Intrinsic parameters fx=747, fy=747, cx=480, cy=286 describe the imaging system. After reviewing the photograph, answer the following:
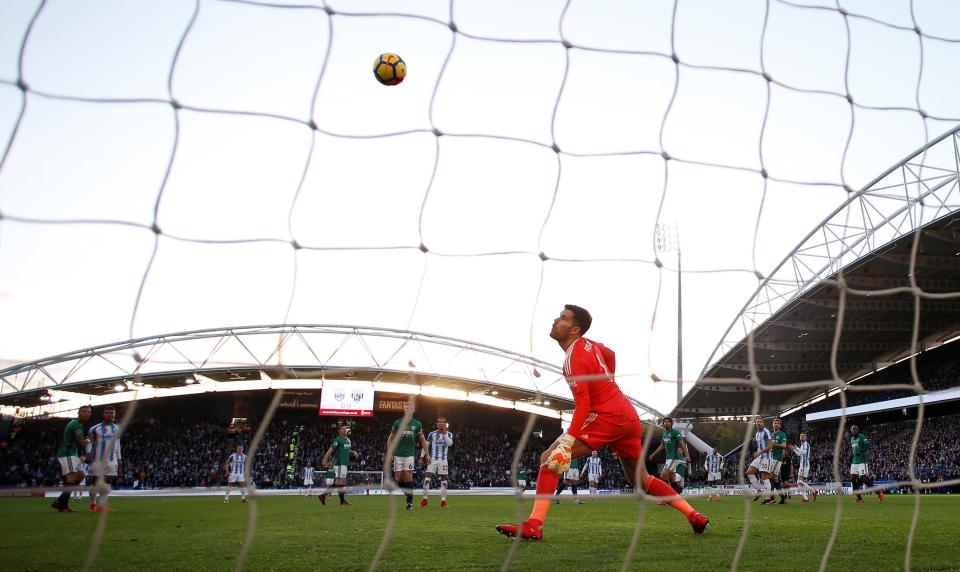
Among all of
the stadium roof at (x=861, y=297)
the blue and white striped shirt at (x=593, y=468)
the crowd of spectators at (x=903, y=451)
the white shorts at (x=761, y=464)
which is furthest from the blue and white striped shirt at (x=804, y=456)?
the crowd of spectators at (x=903, y=451)

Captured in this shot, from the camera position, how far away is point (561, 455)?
463 cm

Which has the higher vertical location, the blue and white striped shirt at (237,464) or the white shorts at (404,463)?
the white shorts at (404,463)

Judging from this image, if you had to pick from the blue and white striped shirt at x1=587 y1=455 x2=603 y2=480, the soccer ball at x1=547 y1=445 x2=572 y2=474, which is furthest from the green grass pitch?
the blue and white striped shirt at x1=587 y1=455 x2=603 y2=480

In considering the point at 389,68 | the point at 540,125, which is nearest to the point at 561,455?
the point at 540,125

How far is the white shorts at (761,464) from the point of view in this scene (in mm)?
13125

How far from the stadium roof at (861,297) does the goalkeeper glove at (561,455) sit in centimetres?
1757

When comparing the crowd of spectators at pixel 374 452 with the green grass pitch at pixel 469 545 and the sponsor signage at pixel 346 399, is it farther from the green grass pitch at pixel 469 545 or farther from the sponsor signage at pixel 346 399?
the green grass pitch at pixel 469 545

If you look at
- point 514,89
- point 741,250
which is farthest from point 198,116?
point 741,250

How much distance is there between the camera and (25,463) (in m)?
7.25

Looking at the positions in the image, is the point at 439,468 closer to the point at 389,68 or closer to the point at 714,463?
the point at 389,68

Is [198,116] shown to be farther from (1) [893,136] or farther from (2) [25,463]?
(2) [25,463]

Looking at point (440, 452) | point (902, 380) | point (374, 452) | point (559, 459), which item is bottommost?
point (374, 452)

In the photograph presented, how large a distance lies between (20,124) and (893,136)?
522 centimetres

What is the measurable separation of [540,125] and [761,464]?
35.7ft
